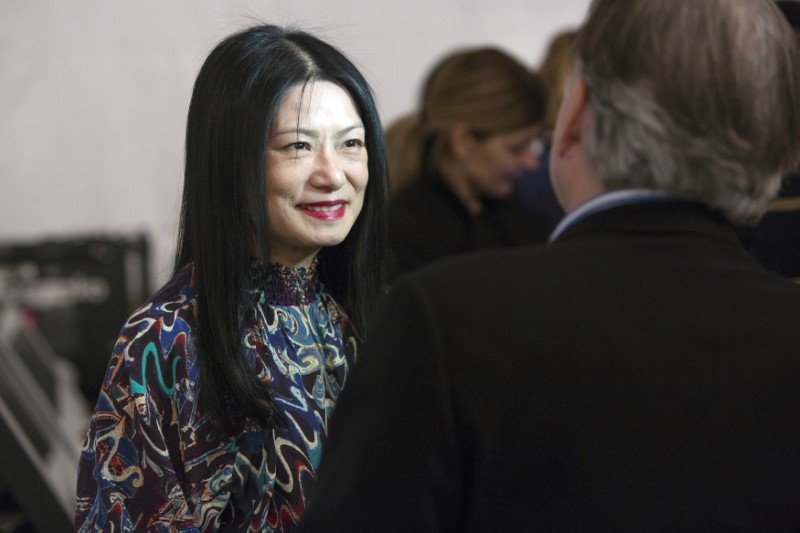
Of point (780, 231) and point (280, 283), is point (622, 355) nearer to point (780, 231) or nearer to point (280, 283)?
point (280, 283)

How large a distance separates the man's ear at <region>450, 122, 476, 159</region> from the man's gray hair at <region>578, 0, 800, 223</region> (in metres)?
1.53

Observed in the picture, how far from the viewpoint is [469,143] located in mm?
2391

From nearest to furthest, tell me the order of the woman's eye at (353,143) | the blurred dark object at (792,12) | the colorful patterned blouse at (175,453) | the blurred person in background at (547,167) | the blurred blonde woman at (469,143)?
the colorful patterned blouse at (175,453) < the woman's eye at (353,143) < the blurred dark object at (792,12) < the blurred blonde woman at (469,143) < the blurred person in background at (547,167)

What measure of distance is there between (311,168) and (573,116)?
38 centimetres

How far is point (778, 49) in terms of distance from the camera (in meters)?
0.81

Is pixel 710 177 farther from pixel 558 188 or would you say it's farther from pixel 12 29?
pixel 12 29

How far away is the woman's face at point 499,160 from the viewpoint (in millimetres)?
2379

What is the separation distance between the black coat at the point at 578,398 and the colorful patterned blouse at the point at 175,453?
0.91ft

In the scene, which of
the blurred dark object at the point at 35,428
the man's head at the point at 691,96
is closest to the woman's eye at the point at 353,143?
the man's head at the point at 691,96

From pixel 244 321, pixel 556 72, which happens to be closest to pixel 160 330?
pixel 244 321

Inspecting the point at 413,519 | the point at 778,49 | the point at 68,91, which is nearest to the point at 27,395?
the point at 413,519

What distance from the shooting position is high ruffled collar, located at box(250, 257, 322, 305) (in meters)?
1.17

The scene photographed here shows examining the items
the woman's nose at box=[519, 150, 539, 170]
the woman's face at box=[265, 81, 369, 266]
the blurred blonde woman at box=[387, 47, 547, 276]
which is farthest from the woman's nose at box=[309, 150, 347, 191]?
the woman's nose at box=[519, 150, 539, 170]

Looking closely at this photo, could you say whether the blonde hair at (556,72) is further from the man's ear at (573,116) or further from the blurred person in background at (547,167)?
the man's ear at (573,116)
